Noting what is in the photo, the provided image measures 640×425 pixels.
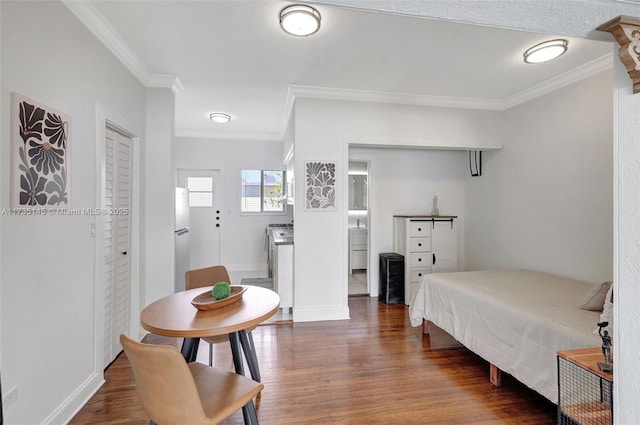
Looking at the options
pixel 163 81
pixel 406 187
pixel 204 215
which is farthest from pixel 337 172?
pixel 204 215

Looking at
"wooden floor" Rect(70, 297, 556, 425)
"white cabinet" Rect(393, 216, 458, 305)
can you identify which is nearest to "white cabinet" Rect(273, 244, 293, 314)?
"wooden floor" Rect(70, 297, 556, 425)

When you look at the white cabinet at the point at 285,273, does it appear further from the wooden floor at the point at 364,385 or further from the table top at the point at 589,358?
the table top at the point at 589,358

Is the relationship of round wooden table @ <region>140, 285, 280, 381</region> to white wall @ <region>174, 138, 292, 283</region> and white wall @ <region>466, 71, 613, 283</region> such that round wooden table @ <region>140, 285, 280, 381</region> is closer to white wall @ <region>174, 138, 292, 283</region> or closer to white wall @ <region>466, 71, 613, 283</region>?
white wall @ <region>466, 71, 613, 283</region>

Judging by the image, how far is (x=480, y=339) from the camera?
232 cm

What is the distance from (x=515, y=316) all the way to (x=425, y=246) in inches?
86.8

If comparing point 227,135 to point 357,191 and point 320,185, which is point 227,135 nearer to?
point 357,191

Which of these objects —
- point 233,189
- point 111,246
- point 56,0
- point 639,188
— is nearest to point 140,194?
point 111,246

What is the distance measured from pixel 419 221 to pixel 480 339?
2074mm

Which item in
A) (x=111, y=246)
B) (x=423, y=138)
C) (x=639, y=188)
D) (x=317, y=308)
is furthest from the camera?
(x=423, y=138)

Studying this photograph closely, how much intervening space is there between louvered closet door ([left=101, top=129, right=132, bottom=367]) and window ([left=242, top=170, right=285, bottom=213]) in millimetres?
3095

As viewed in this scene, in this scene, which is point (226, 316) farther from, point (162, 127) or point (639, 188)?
point (162, 127)

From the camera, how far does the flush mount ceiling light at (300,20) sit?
6.51 feet

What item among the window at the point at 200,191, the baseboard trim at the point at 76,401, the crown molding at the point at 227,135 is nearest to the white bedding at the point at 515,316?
the baseboard trim at the point at 76,401

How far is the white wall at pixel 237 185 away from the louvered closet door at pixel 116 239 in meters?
2.88
